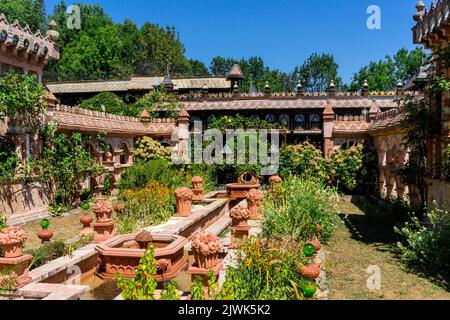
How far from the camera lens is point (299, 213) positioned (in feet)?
31.2

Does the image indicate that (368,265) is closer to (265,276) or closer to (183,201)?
(265,276)

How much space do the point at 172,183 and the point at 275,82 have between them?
2016 inches

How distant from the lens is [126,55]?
5772 centimetres

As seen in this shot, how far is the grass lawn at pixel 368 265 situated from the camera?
6.70 meters

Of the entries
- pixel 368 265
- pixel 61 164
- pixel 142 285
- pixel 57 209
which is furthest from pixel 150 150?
pixel 142 285

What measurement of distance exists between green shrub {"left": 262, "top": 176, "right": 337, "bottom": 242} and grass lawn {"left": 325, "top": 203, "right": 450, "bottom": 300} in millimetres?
653

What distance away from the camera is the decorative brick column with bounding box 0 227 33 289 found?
21.2 ft

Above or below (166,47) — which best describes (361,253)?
below

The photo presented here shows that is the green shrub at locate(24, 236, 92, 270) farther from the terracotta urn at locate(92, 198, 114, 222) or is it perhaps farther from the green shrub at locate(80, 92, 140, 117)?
the green shrub at locate(80, 92, 140, 117)

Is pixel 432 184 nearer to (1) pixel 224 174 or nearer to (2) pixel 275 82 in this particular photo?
(1) pixel 224 174

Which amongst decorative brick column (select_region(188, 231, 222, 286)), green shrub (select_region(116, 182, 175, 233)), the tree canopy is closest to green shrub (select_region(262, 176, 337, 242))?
decorative brick column (select_region(188, 231, 222, 286))

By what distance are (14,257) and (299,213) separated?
566 cm
